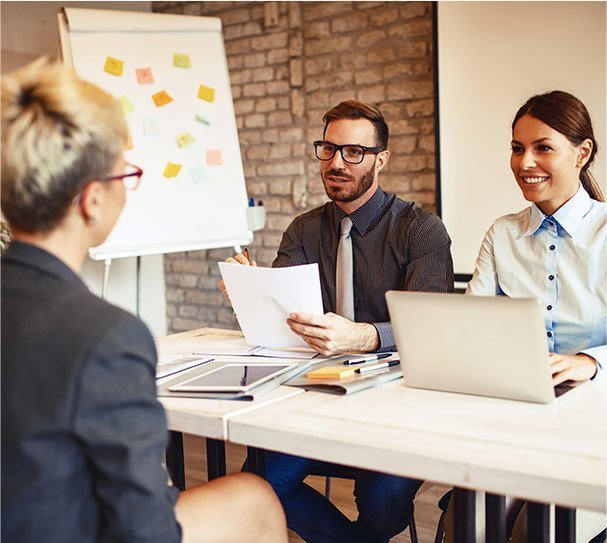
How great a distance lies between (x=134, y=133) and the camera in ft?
12.2

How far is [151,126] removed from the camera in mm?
3768

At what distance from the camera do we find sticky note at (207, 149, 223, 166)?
3930 mm

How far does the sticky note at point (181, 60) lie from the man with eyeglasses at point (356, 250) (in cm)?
171

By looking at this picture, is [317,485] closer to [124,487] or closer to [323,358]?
[323,358]

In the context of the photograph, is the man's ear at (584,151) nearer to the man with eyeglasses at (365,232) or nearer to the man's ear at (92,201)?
the man with eyeglasses at (365,232)

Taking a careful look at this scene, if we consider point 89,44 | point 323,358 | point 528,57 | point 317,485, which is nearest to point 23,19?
point 89,44

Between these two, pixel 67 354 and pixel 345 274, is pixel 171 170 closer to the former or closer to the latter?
pixel 345 274

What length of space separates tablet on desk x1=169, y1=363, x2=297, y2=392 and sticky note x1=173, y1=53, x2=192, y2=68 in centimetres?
249

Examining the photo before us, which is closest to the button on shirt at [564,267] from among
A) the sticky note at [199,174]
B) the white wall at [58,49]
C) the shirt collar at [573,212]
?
the shirt collar at [573,212]

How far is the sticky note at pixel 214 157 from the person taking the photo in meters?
3.93

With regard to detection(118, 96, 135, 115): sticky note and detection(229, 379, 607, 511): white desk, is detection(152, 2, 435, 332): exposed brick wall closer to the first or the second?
detection(118, 96, 135, 115): sticky note

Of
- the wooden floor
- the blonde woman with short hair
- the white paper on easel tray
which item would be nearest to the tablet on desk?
the white paper on easel tray

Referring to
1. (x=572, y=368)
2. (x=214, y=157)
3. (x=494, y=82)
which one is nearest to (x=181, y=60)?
(x=214, y=157)

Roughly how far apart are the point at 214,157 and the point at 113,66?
66cm
